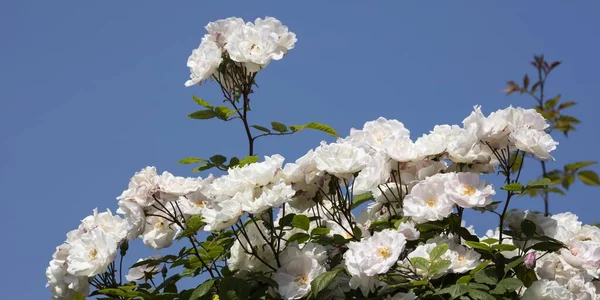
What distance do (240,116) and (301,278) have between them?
78cm

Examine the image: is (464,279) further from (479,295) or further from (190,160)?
(190,160)

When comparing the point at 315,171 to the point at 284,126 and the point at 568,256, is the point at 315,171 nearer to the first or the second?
the point at 284,126

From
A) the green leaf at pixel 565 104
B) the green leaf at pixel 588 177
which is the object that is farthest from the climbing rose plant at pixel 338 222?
the green leaf at pixel 565 104

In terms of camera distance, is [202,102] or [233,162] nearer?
[233,162]

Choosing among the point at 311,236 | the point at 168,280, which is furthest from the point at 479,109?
the point at 168,280

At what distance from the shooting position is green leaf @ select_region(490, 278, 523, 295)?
2237 mm

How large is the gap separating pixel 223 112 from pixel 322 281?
2.99ft

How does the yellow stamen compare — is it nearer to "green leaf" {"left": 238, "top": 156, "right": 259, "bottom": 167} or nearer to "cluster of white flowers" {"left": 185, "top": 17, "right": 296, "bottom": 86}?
"green leaf" {"left": 238, "top": 156, "right": 259, "bottom": 167}

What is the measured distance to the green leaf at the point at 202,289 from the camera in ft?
7.91

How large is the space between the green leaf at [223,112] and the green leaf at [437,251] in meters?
0.99

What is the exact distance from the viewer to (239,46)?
2.78 metres

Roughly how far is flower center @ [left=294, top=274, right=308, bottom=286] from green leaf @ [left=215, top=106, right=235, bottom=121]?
77 centimetres

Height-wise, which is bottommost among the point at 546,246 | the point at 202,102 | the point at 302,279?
the point at 546,246

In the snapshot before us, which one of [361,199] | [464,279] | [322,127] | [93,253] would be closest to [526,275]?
[464,279]
